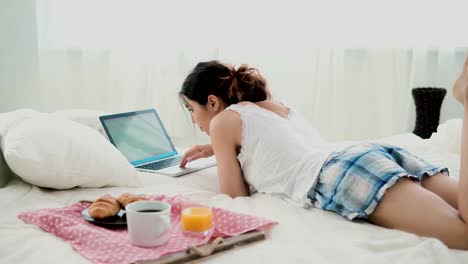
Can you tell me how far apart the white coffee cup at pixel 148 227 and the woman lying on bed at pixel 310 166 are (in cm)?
47

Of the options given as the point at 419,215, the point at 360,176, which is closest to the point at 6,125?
the point at 360,176

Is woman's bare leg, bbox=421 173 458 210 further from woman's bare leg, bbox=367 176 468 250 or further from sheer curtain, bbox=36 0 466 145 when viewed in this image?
sheer curtain, bbox=36 0 466 145

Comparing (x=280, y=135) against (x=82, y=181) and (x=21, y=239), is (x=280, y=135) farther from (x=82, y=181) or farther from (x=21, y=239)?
(x=21, y=239)

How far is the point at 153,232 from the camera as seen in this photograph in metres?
0.96

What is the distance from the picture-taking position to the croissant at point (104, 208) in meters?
1.12

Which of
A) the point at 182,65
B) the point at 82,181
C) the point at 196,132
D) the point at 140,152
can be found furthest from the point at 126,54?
the point at 82,181

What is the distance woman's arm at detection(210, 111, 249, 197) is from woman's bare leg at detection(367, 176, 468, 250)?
1.35ft

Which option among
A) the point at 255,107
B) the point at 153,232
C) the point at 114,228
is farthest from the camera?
the point at 255,107

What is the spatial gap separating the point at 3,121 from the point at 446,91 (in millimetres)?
2170

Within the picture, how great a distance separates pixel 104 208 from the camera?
3.71ft

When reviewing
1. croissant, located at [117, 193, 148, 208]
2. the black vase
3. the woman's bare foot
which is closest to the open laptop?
Result: croissant, located at [117, 193, 148, 208]

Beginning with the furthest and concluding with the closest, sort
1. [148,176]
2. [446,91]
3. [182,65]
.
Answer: [182,65], [446,91], [148,176]

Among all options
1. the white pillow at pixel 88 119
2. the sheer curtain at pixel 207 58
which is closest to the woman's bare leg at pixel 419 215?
the white pillow at pixel 88 119

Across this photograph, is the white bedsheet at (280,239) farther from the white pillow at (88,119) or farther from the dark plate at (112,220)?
the white pillow at (88,119)
